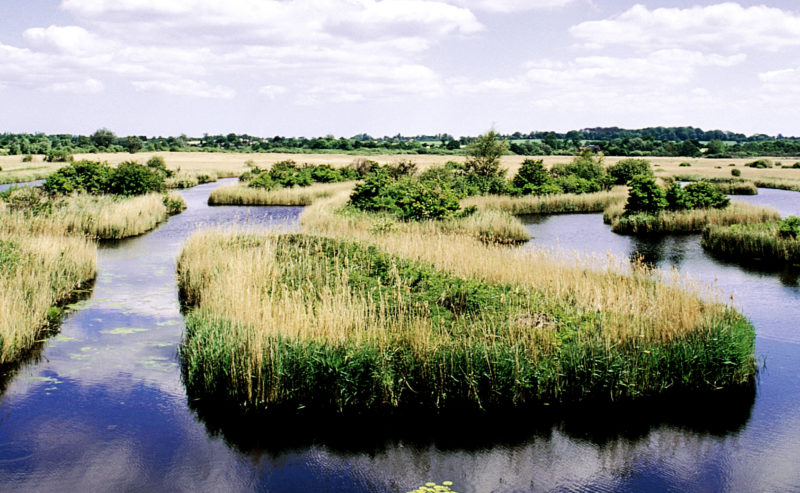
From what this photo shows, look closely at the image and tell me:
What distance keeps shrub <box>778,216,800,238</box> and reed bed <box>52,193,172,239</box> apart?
2435 cm

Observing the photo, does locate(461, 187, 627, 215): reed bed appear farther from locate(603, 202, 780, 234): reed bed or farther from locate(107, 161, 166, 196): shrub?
locate(107, 161, 166, 196): shrub

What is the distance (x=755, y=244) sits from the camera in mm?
21938

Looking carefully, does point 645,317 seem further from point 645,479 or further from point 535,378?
point 645,479

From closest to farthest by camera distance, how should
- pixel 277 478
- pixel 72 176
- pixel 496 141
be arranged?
1. pixel 277 478
2. pixel 72 176
3. pixel 496 141

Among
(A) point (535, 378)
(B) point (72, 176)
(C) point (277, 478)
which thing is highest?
(B) point (72, 176)

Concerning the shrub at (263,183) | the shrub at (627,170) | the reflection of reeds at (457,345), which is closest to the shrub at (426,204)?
the reflection of reeds at (457,345)

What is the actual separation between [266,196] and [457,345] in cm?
3133

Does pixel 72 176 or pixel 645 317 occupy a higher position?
pixel 72 176

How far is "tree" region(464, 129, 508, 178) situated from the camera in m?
41.5

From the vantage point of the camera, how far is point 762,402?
979 centimetres

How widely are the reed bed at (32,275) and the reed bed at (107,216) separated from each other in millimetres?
2160

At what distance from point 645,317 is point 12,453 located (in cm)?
968

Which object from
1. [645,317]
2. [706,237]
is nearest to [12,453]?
[645,317]

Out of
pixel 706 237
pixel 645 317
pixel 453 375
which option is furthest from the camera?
pixel 706 237
